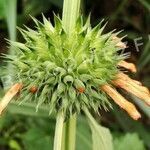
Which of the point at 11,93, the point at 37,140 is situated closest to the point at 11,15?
the point at 11,93

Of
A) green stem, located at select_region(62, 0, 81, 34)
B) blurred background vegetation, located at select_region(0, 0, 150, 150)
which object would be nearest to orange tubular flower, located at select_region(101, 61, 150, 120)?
green stem, located at select_region(62, 0, 81, 34)

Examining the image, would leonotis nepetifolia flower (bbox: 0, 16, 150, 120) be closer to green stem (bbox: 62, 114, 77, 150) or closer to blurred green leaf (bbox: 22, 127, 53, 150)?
green stem (bbox: 62, 114, 77, 150)

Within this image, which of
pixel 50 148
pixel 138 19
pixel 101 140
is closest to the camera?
pixel 101 140

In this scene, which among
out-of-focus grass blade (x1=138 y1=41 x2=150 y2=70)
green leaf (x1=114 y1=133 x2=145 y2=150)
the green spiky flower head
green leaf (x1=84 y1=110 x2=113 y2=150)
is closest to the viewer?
the green spiky flower head

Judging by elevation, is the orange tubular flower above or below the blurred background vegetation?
below

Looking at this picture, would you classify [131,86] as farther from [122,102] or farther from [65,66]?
[65,66]

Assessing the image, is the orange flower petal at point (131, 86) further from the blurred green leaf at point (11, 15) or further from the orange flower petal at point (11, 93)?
the blurred green leaf at point (11, 15)

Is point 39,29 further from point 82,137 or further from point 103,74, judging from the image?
point 82,137

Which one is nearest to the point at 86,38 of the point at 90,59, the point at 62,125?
the point at 90,59
